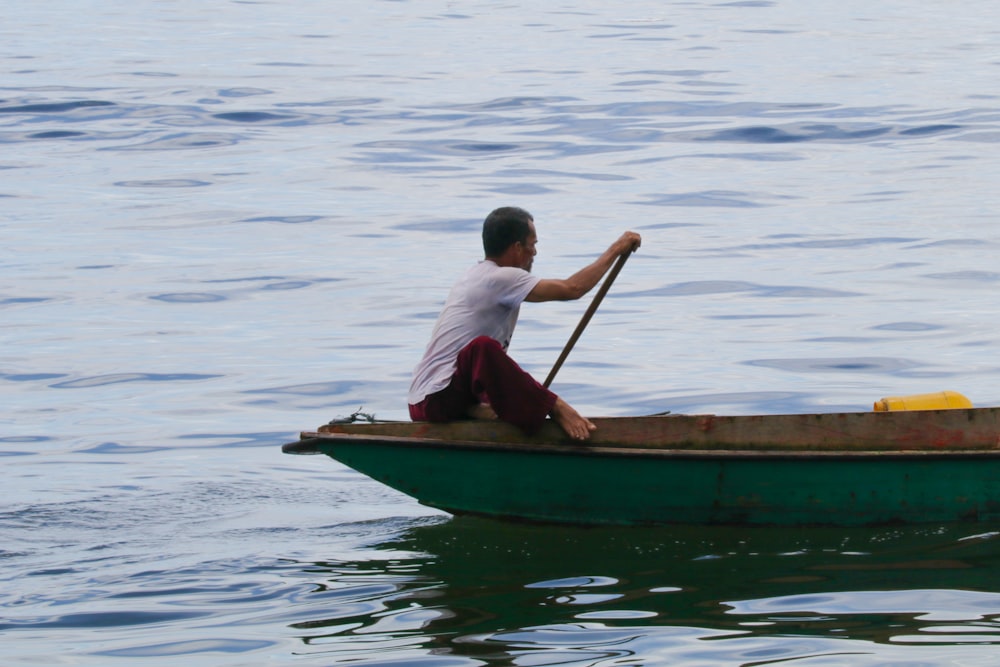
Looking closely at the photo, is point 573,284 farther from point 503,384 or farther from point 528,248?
point 503,384

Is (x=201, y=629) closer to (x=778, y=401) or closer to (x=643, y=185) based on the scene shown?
(x=778, y=401)

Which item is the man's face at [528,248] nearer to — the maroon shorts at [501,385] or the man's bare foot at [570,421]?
the maroon shorts at [501,385]

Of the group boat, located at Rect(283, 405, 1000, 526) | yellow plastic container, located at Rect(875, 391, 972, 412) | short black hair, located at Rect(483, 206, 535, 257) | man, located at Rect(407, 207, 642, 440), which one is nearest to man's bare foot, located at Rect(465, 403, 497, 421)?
man, located at Rect(407, 207, 642, 440)

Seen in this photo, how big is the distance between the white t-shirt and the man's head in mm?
68

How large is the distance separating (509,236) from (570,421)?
90 cm

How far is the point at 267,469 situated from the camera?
32.3ft

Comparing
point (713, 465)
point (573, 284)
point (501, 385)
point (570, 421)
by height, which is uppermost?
point (573, 284)

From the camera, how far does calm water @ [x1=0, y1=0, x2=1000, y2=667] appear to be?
6980mm

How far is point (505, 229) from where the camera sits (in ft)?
25.3

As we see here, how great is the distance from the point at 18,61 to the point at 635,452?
98.1ft

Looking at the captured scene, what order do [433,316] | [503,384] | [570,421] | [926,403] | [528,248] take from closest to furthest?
[503,384] → [570,421] → [528,248] → [926,403] → [433,316]

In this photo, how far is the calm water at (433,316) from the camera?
6.98 meters

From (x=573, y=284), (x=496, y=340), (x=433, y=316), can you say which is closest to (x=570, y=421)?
(x=496, y=340)

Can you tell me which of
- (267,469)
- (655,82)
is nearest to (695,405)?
(267,469)
